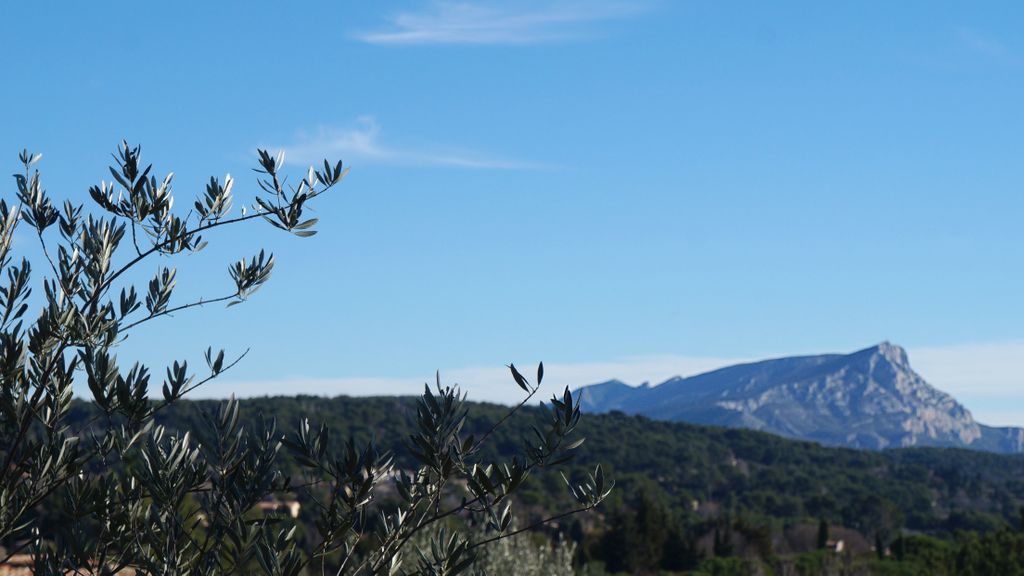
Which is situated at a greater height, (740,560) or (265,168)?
(265,168)

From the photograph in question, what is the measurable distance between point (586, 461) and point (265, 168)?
116962 millimetres

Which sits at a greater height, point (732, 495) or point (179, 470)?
point (179, 470)

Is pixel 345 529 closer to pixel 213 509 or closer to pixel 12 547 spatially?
pixel 213 509

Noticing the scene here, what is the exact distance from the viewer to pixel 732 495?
115062 millimetres

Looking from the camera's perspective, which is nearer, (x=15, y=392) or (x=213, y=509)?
(x=213, y=509)

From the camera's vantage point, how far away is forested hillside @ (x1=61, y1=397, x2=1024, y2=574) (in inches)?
2522

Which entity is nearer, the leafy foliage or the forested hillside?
the leafy foliage

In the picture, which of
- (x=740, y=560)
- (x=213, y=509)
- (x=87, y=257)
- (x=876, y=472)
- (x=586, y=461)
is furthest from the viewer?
(x=876, y=472)

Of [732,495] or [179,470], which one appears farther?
[732,495]

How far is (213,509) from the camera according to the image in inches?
185

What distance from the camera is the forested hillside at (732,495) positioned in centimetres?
6406

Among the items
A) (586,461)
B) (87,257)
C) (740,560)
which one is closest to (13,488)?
(87,257)

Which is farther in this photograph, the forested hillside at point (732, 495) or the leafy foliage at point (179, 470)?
the forested hillside at point (732, 495)

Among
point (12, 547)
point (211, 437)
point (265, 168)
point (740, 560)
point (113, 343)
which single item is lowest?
point (740, 560)
